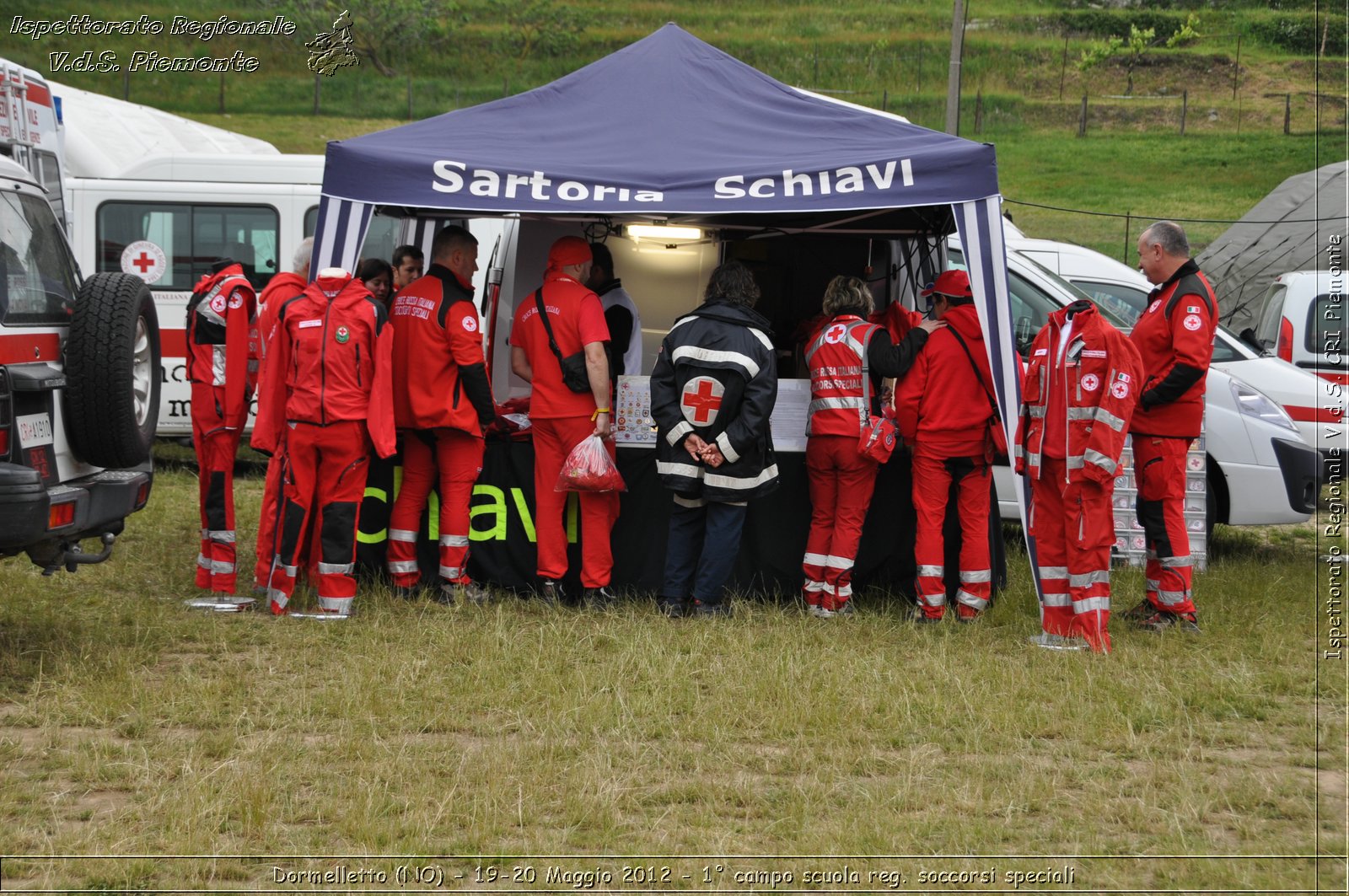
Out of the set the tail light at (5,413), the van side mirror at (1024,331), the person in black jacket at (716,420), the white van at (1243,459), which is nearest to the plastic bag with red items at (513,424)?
the person in black jacket at (716,420)

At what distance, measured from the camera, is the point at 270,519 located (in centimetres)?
713

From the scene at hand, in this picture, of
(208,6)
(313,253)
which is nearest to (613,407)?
(313,253)

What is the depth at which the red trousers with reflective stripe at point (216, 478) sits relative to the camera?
22.7ft

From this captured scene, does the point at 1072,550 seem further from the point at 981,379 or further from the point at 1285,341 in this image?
the point at 1285,341

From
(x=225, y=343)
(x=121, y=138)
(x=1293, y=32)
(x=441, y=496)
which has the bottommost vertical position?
(x=441, y=496)

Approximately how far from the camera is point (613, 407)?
7516 millimetres

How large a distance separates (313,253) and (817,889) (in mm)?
4562

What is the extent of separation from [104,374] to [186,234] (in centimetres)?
706

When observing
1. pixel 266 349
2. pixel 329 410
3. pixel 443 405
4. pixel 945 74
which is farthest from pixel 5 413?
pixel 945 74

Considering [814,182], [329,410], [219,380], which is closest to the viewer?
[329,410]

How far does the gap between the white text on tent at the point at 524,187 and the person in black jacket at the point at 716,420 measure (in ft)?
2.16

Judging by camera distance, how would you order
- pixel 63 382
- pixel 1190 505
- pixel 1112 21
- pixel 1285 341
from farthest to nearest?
pixel 1112 21
pixel 1285 341
pixel 1190 505
pixel 63 382

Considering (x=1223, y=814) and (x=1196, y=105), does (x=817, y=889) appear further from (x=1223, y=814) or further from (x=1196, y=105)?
(x=1196, y=105)

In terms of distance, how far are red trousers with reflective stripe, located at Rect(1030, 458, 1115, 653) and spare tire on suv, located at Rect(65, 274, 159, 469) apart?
4.42 metres
